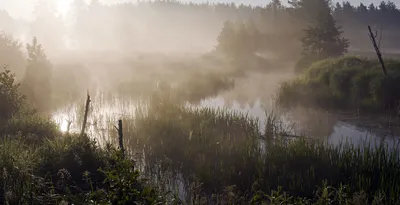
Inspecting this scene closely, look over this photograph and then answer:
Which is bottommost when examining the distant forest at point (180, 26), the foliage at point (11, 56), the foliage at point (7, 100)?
the foliage at point (7, 100)

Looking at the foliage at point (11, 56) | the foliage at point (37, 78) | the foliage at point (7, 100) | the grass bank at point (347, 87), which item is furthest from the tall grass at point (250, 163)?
the foliage at point (11, 56)

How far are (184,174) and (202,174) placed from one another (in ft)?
3.13

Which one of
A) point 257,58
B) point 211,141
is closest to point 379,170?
point 211,141

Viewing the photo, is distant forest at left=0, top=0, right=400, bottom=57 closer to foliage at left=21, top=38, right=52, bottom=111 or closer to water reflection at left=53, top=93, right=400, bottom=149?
water reflection at left=53, top=93, right=400, bottom=149

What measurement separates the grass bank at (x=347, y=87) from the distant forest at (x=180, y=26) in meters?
21.0

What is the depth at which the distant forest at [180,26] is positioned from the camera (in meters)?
71.4

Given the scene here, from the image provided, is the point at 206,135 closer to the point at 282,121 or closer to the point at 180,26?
the point at 282,121

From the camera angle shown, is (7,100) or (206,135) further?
(7,100)

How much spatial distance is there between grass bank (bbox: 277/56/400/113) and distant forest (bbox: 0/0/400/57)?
20970 millimetres

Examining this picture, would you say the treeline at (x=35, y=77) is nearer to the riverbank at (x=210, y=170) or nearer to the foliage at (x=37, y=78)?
the foliage at (x=37, y=78)

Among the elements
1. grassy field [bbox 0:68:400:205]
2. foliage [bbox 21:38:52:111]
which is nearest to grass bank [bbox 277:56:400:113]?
grassy field [bbox 0:68:400:205]

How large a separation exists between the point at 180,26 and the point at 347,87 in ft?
436

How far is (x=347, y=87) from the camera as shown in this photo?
932 inches

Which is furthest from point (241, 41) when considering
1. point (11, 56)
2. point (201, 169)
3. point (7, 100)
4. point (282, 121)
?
point (201, 169)
